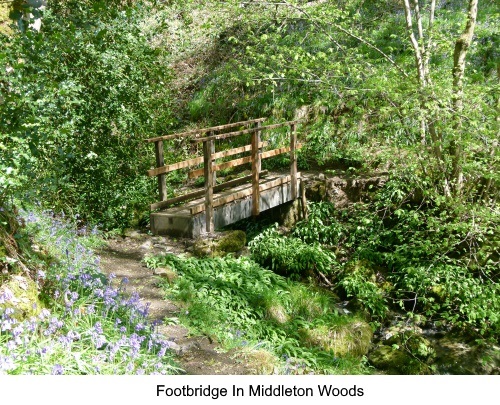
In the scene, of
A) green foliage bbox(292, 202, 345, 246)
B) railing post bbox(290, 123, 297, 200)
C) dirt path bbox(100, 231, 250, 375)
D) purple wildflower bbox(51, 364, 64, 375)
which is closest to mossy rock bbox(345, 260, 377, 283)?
green foliage bbox(292, 202, 345, 246)

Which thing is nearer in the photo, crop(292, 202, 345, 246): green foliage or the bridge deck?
the bridge deck

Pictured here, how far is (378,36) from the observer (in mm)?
13945

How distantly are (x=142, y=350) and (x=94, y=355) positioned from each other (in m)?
0.51

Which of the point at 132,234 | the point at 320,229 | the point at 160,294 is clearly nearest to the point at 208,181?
the point at 132,234

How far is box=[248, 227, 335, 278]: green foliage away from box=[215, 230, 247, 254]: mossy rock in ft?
1.78

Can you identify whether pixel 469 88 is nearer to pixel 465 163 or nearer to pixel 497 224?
pixel 465 163

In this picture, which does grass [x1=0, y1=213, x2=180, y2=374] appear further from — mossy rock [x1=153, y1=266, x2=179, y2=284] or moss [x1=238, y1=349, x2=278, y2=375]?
mossy rock [x1=153, y1=266, x2=179, y2=284]

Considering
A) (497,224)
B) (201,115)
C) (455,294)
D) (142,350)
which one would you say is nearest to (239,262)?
(455,294)

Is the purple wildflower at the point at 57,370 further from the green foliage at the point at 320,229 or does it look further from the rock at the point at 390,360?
the green foliage at the point at 320,229

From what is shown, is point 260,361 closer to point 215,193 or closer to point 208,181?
point 208,181

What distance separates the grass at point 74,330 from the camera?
411 cm

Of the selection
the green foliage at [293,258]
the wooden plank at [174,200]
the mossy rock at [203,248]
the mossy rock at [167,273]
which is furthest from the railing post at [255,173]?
the mossy rock at [167,273]

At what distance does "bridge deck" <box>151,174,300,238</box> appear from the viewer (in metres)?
8.74

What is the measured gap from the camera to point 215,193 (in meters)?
10.4
